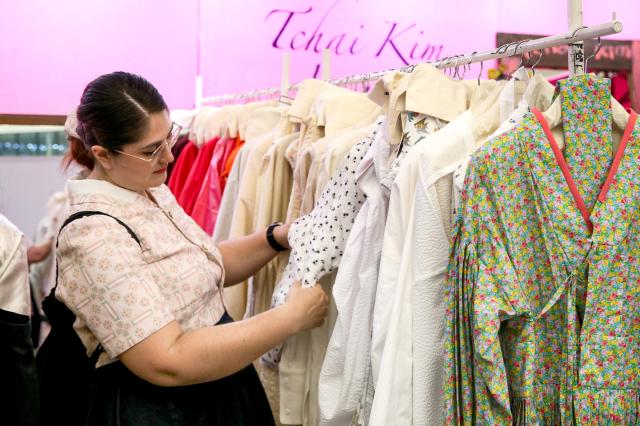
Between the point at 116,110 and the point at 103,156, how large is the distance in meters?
0.11

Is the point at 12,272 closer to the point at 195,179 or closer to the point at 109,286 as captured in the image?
the point at 109,286

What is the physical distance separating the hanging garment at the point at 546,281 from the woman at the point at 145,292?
51 cm

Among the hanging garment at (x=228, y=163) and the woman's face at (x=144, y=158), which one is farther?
the hanging garment at (x=228, y=163)

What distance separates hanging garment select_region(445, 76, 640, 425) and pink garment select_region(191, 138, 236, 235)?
1.37 m

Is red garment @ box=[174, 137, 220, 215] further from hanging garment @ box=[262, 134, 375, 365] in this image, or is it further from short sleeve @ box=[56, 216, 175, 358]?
short sleeve @ box=[56, 216, 175, 358]

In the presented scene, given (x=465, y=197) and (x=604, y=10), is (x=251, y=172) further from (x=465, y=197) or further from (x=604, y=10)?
(x=604, y=10)

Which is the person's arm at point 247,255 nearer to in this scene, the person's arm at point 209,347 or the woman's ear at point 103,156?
the person's arm at point 209,347

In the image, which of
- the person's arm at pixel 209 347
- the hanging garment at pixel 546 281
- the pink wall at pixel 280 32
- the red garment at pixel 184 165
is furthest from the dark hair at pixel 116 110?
the pink wall at pixel 280 32

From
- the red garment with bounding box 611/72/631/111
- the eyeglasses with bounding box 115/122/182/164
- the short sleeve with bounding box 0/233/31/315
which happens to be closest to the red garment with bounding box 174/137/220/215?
the eyeglasses with bounding box 115/122/182/164

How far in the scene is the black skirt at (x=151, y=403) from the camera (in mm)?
1508

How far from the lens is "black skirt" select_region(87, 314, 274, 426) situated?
59.4 inches

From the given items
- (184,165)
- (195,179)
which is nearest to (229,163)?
(195,179)

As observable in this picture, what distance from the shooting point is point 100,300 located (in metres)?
1.41

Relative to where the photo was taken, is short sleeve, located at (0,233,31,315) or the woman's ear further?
the woman's ear
